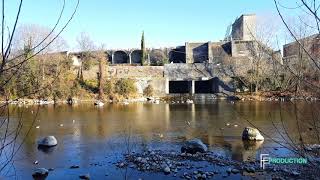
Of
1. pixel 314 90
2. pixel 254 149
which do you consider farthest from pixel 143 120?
pixel 314 90

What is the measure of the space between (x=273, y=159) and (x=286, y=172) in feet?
6.48

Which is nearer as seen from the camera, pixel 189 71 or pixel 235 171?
pixel 235 171

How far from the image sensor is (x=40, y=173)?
14.2 m

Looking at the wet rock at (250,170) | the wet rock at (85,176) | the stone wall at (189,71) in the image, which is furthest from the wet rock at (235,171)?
the stone wall at (189,71)

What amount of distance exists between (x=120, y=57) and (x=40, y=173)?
6117 centimetres

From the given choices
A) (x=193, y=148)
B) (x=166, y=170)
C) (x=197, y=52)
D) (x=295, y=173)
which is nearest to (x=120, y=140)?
(x=193, y=148)

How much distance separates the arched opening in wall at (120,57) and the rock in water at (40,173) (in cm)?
5996

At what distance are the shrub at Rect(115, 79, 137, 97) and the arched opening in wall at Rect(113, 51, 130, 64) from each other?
15343mm

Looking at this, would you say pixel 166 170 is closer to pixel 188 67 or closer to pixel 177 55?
pixel 188 67

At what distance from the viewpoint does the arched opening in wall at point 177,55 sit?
72.2 m

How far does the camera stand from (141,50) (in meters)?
70.4

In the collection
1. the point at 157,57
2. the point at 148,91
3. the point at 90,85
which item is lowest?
the point at 148,91

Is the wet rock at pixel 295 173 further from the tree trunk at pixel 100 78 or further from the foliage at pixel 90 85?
the foliage at pixel 90 85
